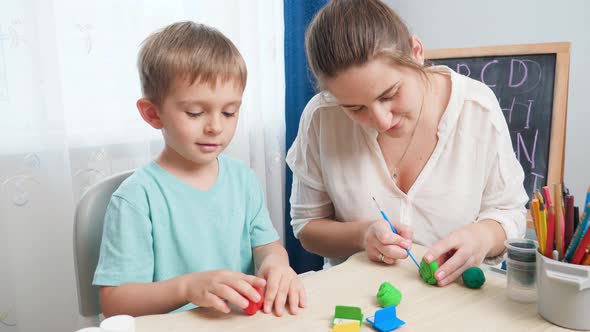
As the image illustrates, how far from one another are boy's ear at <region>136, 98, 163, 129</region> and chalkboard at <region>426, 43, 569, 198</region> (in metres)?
1.02

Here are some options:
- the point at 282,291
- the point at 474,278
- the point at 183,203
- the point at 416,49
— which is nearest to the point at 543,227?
the point at 474,278

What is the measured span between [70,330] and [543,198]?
4.25 ft

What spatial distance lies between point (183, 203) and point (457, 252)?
484 millimetres

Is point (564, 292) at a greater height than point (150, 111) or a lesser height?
lesser

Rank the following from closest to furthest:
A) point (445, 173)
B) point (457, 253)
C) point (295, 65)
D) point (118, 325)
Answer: point (118, 325) < point (457, 253) < point (445, 173) < point (295, 65)

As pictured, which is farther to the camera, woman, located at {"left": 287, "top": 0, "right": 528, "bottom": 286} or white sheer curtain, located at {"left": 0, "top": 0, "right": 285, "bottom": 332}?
white sheer curtain, located at {"left": 0, "top": 0, "right": 285, "bottom": 332}

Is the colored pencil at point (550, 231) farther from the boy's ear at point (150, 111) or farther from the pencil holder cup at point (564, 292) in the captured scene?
the boy's ear at point (150, 111)

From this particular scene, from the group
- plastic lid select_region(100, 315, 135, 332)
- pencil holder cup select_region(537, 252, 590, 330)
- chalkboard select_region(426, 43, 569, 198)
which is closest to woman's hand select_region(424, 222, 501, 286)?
pencil holder cup select_region(537, 252, 590, 330)

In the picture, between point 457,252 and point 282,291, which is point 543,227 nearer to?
point 457,252

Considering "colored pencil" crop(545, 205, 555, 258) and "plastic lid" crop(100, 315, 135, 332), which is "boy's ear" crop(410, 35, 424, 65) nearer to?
"colored pencil" crop(545, 205, 555, 258)

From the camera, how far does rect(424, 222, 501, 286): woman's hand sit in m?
0.72

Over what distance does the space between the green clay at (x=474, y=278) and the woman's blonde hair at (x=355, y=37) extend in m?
0.39

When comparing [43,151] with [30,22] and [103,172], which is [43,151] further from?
[30,22]

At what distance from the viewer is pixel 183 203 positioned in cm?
87
